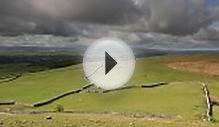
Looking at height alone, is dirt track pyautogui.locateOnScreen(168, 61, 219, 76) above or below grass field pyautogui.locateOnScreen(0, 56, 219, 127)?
above

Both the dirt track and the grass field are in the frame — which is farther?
the dirt track

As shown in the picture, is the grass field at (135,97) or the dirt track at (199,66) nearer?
the grass field at (135,97)

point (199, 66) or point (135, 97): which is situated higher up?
point (199, 66)

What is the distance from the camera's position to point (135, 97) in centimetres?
6144

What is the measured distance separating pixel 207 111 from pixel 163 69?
49.8m

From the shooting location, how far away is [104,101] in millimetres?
58875

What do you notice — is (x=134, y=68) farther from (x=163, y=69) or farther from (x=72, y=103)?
(x=72, y=103)

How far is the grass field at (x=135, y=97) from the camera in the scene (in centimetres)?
4294

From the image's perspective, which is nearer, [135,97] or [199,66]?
[135,97]

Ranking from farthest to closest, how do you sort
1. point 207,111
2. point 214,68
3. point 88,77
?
point 214,68 < point 88,77 < point 207,111

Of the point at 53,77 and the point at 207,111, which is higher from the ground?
the point at 53,77

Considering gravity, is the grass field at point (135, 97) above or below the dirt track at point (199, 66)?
below

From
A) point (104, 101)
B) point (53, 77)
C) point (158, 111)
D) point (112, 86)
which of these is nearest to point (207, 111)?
point (158, 111)

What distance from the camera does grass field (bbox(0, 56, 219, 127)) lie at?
141 feet
